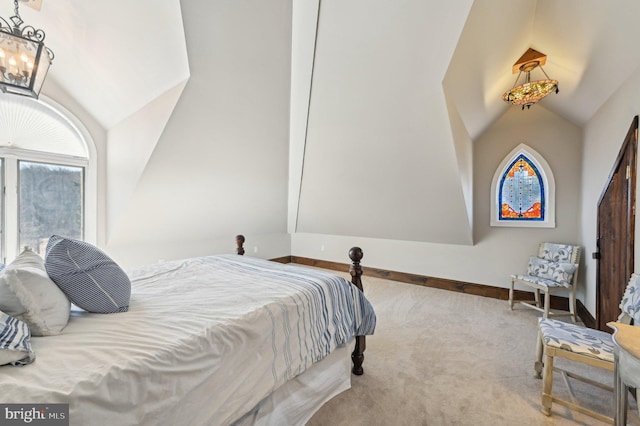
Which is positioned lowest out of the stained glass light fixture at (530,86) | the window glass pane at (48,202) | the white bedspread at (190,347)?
the white bedspread at (190,347)

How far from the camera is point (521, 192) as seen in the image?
3783 mm

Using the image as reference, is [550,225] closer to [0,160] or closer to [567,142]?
[567,142]

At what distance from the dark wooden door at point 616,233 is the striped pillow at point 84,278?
3.30 m

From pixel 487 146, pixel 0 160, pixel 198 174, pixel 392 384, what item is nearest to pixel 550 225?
pixel 487 146

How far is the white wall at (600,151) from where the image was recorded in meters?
2.05

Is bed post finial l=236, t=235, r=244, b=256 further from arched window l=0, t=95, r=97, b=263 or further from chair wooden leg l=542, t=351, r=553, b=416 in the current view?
chair wooden leg l=542, t=351, r=553, b=416

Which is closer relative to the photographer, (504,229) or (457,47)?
(457,47)

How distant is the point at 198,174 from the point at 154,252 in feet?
4.75

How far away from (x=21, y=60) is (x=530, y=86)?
140 inches

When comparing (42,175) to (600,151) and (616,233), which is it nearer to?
(616,233)

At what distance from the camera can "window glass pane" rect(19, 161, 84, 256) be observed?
9.01ft

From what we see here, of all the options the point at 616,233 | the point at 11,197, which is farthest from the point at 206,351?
the point at 616,233

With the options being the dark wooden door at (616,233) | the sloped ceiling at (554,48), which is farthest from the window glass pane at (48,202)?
the dark wooden door at (616,233)

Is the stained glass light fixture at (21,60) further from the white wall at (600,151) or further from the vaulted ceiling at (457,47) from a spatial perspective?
the white wall at (600,151)
